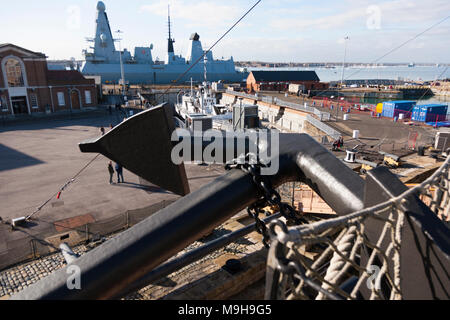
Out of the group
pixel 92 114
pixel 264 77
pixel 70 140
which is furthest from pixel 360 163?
pixel 264 77

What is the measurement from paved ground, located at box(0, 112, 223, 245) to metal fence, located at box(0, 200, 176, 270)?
3.61 feet

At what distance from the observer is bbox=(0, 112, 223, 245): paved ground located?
12.4m

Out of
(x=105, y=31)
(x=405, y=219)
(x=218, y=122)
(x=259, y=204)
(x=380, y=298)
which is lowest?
(x=218, y=122)

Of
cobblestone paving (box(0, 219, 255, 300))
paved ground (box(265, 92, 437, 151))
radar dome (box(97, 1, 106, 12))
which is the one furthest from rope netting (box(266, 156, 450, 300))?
radar dome (box(97, 1, 106, 12))

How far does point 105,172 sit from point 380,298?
55.9 ft

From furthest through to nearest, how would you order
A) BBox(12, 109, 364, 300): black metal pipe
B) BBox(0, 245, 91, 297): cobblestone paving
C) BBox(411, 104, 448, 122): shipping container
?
A: BBox(411, 104, 448, 122): shipping container → BBox(0, 245, 91, 297): cobblestone paving → BBox(12, 109, 364, 300): black metal pipe

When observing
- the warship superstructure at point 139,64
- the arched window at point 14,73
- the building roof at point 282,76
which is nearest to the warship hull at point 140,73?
the warship superstructure at point 139,64

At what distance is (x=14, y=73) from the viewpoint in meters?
33.5

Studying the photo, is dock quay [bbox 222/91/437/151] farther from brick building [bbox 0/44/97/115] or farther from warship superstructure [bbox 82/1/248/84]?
warship superstructure [bbox 82/1/248/84]

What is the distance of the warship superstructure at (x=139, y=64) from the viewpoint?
60.8m

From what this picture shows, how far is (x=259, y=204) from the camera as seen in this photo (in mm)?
2916

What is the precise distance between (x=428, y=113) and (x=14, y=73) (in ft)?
145

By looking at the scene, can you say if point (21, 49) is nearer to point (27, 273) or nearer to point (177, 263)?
point (27, 273)
